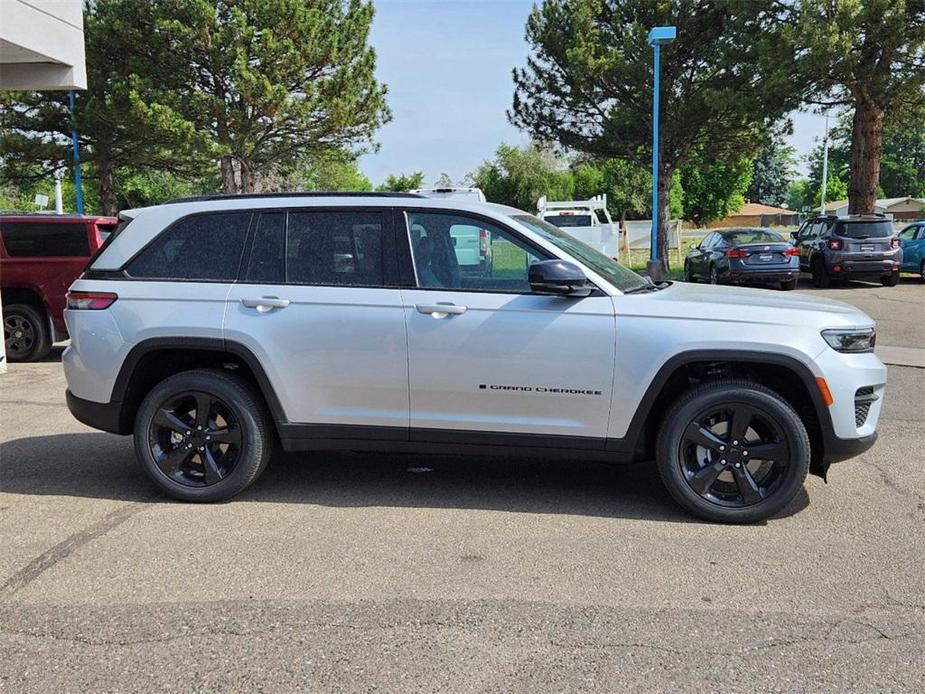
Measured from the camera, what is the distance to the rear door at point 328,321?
460 centimetres

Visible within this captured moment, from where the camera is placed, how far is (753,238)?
18750 millimetres

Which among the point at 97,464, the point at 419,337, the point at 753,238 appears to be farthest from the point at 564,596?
the point at 753,238

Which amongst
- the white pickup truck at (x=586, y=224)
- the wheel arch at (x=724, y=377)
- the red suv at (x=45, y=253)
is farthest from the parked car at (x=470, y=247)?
the white pickup truck at (x=586, y=224)

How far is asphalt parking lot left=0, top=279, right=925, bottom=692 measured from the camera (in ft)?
9.95

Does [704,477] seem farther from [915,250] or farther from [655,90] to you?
[915,250]

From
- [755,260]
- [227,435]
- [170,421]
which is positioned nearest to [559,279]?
[227,435]

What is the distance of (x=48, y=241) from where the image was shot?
10148mm

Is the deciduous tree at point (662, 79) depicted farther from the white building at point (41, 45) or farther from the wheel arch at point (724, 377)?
the wheel arch at point (724, 377)

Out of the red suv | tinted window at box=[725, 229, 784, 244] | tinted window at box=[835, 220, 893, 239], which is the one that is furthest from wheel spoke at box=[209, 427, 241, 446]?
tinted window at box=[835, 220, 893, 239]

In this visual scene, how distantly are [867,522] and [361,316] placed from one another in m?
3.07

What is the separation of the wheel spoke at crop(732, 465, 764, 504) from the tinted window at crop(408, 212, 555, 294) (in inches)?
62.0

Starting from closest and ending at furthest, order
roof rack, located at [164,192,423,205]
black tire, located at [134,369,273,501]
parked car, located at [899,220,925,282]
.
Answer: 1. black tire, located at [134,369,273,501]
2. roof rack, located at [164,192,423,205]
3. parked car, located at [899,220,925,282]

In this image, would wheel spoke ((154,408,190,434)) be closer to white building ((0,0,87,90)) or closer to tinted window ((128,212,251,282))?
tinted window ((128,212,251,282))

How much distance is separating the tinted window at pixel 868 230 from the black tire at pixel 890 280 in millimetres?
922
